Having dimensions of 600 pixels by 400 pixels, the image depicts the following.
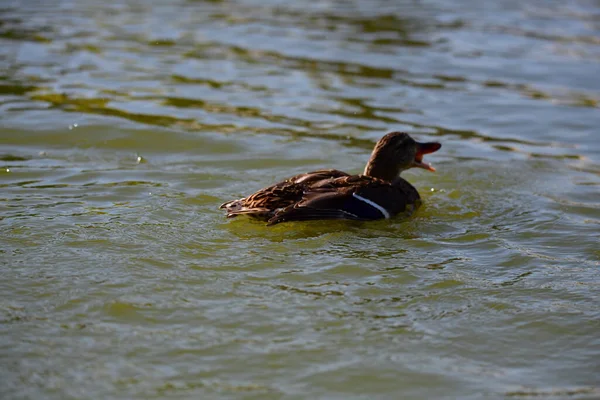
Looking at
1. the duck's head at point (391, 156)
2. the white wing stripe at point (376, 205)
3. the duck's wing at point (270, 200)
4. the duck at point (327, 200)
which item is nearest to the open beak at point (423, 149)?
the duck's head at point (391, 156)

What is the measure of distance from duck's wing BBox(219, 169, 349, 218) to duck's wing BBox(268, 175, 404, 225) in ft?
0.24

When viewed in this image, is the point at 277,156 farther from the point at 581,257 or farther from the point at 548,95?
the point at 548,95

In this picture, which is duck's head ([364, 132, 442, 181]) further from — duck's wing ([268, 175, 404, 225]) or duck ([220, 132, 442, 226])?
duck's wing ([268, 175, 404, 225])

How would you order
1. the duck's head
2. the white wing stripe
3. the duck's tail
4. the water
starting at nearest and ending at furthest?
1. the water
2. the duck's tail
3. the white wing stripe
4. the duck's head

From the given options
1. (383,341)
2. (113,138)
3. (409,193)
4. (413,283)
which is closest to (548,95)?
(409,193)

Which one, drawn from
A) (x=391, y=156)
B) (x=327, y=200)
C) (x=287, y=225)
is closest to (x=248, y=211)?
(x=287, y=225)

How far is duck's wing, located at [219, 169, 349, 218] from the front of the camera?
7.82 meters

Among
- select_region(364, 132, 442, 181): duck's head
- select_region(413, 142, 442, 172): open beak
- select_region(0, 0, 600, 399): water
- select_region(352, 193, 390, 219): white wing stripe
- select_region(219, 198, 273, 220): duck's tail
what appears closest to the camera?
select_region(0, 0, 600, 399): water

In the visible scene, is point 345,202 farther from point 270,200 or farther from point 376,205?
point 270,200

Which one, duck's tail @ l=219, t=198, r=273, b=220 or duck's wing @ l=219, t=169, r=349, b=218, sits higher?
duck's wing @ l=219, t=169, r=349, b=218

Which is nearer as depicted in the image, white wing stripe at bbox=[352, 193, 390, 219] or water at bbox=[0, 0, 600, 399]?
water at bbox=[0, 0, 600, 399]

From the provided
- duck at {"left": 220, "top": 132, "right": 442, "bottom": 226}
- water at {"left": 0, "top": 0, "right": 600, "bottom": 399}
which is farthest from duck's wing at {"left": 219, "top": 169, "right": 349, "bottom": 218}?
water at {"left": 0, "top": 0, "right": 600, "bottom": 399}

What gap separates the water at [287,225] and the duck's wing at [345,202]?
147 mm

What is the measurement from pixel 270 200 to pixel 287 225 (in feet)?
0.91
